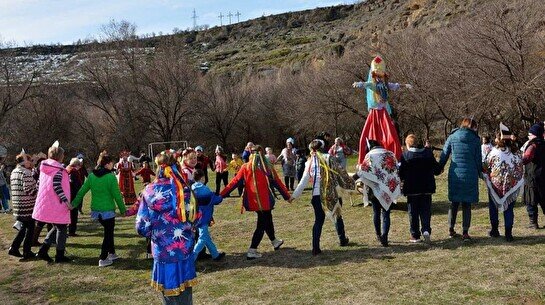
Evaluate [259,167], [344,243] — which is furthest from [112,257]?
[344,243]

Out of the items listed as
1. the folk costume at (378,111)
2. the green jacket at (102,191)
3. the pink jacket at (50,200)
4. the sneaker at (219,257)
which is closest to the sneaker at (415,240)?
the folk costume at (378,111)

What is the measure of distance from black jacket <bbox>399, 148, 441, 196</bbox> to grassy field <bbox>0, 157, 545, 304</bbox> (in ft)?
3.22

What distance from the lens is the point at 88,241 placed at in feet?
38.4

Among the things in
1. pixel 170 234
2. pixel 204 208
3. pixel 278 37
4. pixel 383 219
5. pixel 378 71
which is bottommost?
pixel 383 219

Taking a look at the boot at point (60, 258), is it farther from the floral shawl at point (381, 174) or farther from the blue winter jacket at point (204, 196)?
the floral shawl at point (381, 174)

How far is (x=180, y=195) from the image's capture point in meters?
5.17

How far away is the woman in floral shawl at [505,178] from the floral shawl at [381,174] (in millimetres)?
1546

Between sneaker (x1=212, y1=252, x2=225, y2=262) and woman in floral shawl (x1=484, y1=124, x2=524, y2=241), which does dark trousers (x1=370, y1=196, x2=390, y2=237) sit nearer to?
woman in floral shawl (x1=484, y1=124, x2=524, y2=241)

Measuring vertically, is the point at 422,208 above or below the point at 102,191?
below

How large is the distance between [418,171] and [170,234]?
16.2ft

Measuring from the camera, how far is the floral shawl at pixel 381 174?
28.0 ft

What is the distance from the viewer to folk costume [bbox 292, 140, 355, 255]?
27.2 feet

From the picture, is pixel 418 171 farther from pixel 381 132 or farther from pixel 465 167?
pixel 381 132

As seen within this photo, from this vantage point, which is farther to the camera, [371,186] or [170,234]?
[371,186]
